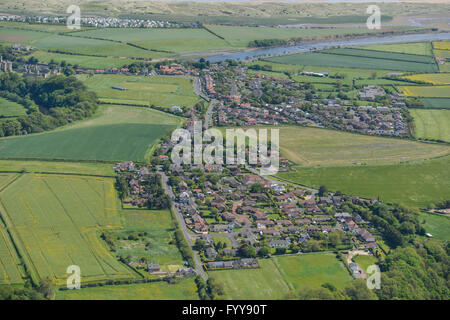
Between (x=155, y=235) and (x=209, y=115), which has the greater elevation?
(x=209, y=115)

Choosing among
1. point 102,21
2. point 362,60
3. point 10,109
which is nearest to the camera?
point 10,109

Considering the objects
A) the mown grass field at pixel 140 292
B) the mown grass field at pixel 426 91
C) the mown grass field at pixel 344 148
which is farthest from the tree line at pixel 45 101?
the mown grass field at pixel 426 91

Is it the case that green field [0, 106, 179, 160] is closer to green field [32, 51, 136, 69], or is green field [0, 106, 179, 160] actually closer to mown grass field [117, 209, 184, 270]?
mown grass field [117, 209, 184, 270]

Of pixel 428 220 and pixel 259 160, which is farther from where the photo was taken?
pixel 259 160

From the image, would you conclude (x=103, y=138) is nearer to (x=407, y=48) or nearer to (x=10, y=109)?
(x=10, y=109)

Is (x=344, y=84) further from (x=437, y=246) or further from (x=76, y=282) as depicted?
(x=76, y=282)

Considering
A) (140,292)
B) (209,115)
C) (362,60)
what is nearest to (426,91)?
(362,60)

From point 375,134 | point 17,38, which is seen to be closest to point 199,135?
point 375,134
